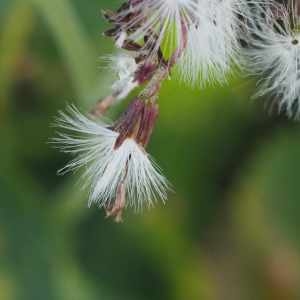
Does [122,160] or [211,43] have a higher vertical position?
[211,43]

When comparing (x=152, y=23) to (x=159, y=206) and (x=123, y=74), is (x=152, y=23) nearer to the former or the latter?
(x=123, y=74)

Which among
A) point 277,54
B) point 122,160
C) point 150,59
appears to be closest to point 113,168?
point 122,160

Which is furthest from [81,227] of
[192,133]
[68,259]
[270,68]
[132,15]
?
[132,15]

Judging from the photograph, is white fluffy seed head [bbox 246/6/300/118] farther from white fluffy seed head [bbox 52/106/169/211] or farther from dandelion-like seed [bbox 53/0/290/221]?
white fluffy seed head [bbox 52/106/169/211]

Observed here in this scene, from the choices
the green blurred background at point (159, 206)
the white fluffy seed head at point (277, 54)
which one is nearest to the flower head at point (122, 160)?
the white fluffy seed head at point (277, 54)

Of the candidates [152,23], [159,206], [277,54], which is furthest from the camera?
[159,206]

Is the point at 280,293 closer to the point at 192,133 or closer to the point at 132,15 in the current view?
the point at 192,133

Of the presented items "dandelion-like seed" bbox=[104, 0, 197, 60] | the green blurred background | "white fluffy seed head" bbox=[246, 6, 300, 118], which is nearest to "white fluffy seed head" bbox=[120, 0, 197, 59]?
"dandelion-like seed" bbox=[104, 0, 197, 60]

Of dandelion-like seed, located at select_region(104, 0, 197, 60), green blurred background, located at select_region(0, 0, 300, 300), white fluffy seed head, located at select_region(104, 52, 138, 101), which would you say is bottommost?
green blurred background, located at select_region(0, 0, 300, 300)
